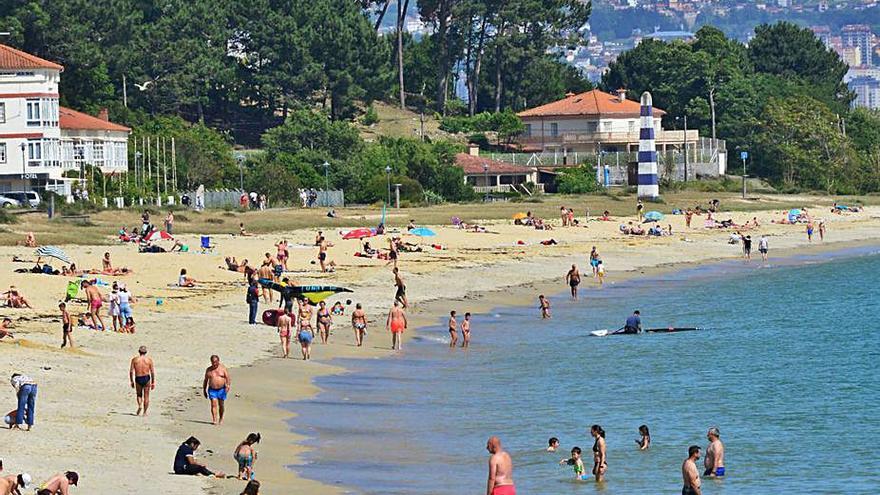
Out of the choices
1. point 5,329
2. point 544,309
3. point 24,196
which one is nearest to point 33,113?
point 24,196

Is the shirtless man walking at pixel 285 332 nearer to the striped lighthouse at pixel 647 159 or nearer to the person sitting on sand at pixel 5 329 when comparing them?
the person sitting on sand at pixel 5 329

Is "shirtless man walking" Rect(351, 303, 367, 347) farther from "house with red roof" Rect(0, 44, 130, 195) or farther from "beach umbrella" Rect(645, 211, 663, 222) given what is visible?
"beach umbrella" Rect(645, 211, 663, 222)

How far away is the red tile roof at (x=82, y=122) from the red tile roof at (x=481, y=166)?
18.2m

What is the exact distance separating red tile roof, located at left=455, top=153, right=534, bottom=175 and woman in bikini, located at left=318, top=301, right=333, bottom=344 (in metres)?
49.1

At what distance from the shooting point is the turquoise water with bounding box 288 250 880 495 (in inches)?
997

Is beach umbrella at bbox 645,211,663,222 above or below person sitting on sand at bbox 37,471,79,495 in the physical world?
above

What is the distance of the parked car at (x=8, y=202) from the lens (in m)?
63.3

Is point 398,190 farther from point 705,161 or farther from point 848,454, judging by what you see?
point 848,454

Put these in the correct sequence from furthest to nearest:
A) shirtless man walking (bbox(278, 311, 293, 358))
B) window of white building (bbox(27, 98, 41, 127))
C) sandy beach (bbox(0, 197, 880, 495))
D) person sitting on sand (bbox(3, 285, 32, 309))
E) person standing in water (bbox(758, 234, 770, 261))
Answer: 1. window of white building (bbox(27, 98, 41, 127))
2. person standing in water (bbox(758, 234, 770, 261))
3. person sitting on sand (bbox(3, 285, 32, 309))
4. shirtless man walking (bbox(278, 311, 293, 358))
5. sandy beach (bbox(0, 197, 880, 495))

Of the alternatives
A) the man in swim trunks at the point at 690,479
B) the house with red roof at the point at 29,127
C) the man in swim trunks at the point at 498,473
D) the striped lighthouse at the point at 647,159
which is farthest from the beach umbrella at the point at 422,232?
the man in swim trunks at the point at 498,473

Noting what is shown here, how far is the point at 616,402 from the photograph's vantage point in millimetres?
32219

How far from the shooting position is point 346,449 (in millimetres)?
26328

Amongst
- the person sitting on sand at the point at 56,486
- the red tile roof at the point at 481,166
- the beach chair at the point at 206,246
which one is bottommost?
the person sitting on sand at the point at 56,486

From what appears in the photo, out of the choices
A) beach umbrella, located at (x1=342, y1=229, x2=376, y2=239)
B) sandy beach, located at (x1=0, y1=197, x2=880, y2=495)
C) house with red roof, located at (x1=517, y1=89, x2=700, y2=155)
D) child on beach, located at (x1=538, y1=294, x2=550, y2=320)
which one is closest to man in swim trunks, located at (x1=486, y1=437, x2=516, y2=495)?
sandy beach, located at (x1=0, y1=197, x2=880, y2=495)
